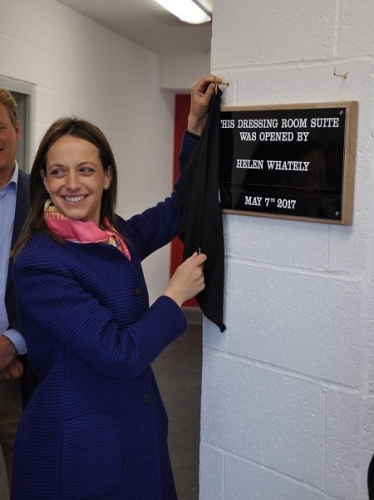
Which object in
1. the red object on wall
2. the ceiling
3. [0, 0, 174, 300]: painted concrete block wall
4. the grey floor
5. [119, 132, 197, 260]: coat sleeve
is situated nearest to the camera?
[119, 132, 197, 260]: coat sleeve

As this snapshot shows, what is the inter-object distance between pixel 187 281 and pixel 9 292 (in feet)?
2.62

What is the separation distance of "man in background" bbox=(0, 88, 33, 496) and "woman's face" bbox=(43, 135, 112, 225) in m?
0.59

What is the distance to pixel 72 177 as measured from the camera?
1.55 meters

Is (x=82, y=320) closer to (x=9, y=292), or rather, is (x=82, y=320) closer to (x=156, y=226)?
(x=156, y=226)

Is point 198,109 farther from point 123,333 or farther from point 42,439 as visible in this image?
point 42,439

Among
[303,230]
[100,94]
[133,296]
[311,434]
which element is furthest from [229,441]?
[100,94]

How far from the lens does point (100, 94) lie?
474cm

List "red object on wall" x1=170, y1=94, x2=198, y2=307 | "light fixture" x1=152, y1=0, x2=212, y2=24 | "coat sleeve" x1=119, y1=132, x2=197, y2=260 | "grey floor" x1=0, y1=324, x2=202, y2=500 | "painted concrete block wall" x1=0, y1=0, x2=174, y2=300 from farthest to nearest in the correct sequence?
"red object on wall" x1=170, y1=94, x2=198, y2=307 < "light fixture" x1=152, y1=0, x2=212, y2=24 < "painted concrete block wall" x1=0, y1=0, x2=174, y2=300 < "grey floor" x1=0, y1=324, x2=202, y2=500 < "coat sleeve" x1=119, y1=132, x2=197, y2=260

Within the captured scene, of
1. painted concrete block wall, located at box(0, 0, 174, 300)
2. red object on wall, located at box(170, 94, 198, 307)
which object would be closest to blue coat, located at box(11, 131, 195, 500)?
painted concrete block wall, located at box(0, 0, 174, 300)

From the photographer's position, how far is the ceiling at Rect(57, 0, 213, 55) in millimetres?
4078

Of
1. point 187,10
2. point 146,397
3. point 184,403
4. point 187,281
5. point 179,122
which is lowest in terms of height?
point 184,403

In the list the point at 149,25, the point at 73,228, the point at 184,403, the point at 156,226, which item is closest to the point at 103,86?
the point at 149,25

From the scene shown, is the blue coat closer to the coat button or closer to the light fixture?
the coat button

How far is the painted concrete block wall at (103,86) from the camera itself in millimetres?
3701
